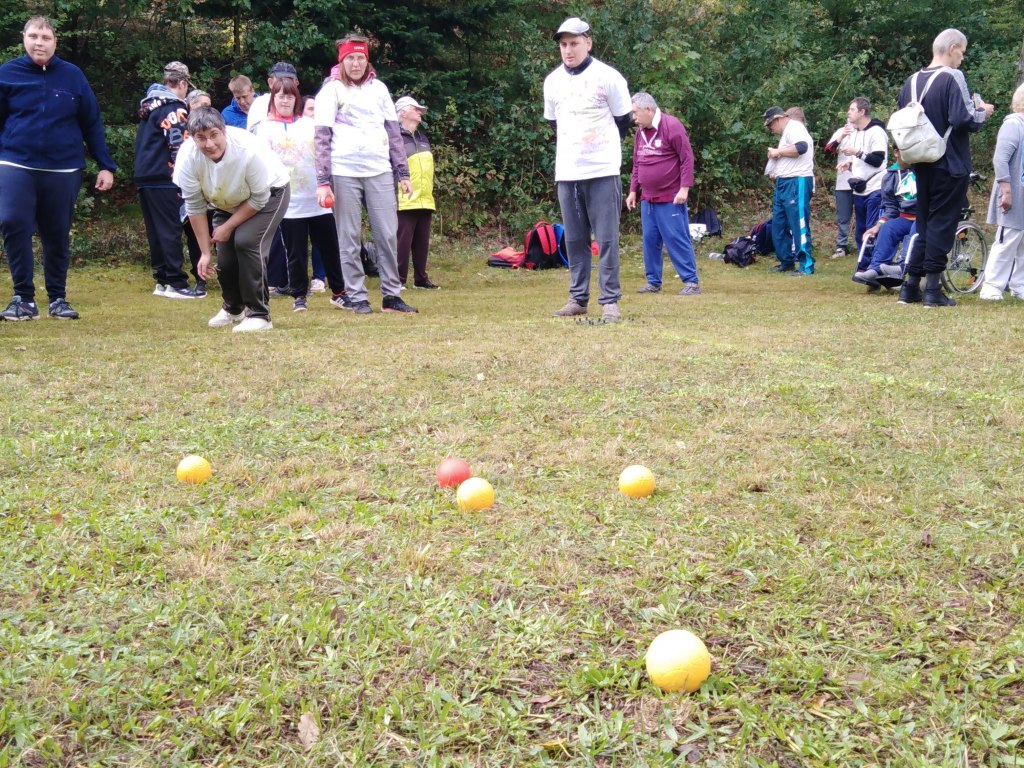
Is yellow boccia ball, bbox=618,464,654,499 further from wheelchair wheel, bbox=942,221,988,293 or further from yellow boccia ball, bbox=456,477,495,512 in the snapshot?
wheelchair wheel, bbox=942,221,988,293

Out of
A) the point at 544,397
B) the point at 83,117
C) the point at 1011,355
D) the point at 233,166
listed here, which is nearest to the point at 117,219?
the point at 83,117

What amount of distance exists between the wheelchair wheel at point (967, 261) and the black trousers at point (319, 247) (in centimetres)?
578

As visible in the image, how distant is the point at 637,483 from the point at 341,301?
5674mm

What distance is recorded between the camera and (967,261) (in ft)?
28.9

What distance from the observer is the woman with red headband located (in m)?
7.13

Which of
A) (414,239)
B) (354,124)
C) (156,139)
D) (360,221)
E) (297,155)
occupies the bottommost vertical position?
(414,239)

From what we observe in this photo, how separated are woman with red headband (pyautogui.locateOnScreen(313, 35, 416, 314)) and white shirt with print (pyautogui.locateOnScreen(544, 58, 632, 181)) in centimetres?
147

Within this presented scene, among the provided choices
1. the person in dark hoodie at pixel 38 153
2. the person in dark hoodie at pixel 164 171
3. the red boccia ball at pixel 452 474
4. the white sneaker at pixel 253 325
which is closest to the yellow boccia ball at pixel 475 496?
the red boccia ball at pixel 452 474

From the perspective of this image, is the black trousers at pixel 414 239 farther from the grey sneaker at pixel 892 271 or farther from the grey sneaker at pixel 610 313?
the grey sneaker at pixel 892 271

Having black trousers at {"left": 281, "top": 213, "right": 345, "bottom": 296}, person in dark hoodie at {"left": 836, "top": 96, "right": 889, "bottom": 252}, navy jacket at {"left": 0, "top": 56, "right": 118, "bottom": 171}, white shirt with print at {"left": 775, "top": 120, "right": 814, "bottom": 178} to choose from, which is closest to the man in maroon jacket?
white shirt with print at {"left": 775, "top": 120, "right": 814, "bottom": 178}

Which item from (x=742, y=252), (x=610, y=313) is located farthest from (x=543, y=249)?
(x=610, y=313)

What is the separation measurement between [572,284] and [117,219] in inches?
305

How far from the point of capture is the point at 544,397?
14.0 feet

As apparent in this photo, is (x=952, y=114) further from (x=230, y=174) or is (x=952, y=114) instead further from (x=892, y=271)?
(x=230, y=174)
